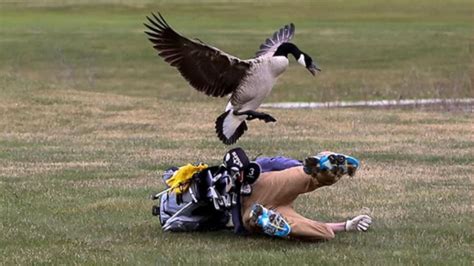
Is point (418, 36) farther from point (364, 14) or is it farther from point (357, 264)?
point (357, 264)

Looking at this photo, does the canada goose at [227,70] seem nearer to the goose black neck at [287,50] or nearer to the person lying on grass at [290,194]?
the goose black neck at [287,50]

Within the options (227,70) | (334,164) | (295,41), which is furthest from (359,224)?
(295,41)

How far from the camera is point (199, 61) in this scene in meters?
6.73

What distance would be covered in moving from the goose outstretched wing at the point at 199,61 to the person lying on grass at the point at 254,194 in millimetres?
435

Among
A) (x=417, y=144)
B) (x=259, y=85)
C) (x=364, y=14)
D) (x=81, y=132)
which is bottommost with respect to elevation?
(x=364, y=14)

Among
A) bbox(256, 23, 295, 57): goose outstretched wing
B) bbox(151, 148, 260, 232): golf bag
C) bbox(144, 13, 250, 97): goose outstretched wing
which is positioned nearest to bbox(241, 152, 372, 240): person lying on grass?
bbox(151, 148, 260, 232): golf bag

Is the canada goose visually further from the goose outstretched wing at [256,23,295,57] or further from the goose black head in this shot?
the goose outstretched wing at [256,23,295,57]

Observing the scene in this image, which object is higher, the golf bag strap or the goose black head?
the goose black head

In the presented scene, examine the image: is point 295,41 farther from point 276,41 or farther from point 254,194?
point 254,194

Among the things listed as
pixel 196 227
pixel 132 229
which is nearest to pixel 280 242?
pixel 196 227

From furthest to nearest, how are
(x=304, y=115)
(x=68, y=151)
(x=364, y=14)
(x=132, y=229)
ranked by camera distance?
1. (x=364, y=14)
2. (x=304, y=115)
3. (x=68, y=151)
4. (x=132, y=229)

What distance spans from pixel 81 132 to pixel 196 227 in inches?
304

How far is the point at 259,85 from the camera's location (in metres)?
6.70

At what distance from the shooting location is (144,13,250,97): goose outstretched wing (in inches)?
262
